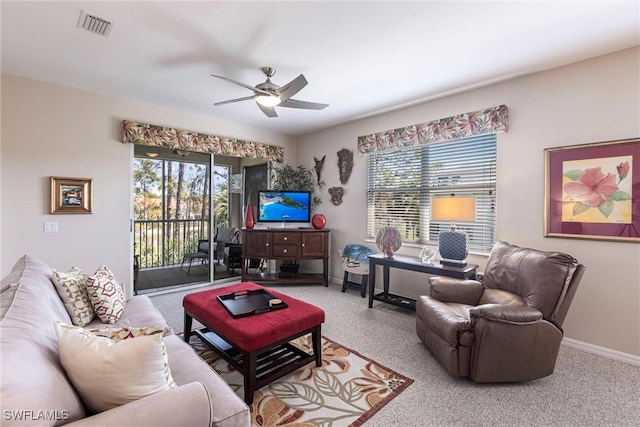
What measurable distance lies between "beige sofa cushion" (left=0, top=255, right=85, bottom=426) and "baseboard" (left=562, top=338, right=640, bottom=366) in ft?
11.9

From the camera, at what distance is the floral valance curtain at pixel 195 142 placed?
12.2ft

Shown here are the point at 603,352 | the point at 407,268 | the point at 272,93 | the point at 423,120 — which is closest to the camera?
the point at 603,352

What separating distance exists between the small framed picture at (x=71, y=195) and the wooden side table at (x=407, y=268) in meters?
3.53

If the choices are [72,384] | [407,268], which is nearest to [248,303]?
[72,384]

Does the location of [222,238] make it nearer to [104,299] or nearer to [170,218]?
[170,218]

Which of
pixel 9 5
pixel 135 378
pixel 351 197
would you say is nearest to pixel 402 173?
pixel 351 197

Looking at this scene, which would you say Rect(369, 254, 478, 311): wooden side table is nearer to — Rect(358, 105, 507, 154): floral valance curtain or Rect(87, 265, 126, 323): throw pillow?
Rect(358, 105, 507, 154): floral valance curtain

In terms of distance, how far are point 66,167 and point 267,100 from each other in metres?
2.55

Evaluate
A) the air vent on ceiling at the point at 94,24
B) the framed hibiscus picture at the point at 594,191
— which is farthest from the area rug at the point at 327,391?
the air vent on ceiling at the point at 94,24

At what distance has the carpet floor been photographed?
174cm

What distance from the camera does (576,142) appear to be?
2.66 meters

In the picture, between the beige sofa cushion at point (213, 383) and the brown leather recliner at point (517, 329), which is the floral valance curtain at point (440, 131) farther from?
the beige sofa cushion at point (213, 383)

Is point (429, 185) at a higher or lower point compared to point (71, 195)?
higher

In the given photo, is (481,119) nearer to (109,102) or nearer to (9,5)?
(9,5)
